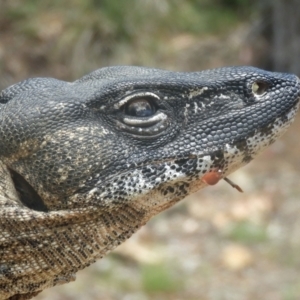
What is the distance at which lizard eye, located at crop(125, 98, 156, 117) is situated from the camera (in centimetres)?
264

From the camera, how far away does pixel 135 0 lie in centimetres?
1376

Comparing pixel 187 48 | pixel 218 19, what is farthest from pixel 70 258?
pixel 218 19

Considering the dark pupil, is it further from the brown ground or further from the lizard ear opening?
the brown ground

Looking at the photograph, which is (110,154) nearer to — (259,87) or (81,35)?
(259,87)

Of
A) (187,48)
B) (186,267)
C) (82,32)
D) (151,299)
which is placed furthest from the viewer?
(187,48)

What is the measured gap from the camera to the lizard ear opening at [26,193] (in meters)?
2.65

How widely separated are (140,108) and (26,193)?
52 centimetres

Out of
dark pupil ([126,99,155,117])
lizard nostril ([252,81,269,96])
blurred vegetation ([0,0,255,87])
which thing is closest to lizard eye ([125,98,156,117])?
dark pupil ([126,99,155,117])

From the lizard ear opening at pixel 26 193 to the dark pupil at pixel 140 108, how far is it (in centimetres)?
45

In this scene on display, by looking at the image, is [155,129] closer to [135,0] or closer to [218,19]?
[135,0]

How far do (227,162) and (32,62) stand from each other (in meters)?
11.5

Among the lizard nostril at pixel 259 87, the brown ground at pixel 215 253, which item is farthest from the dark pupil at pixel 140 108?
the brown ground at pixel 215 253

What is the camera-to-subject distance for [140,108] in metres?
2.64

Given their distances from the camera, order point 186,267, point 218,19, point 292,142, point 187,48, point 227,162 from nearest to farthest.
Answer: point 227,162, point 186,267, point 292,142, point 187,48, point 218,19
